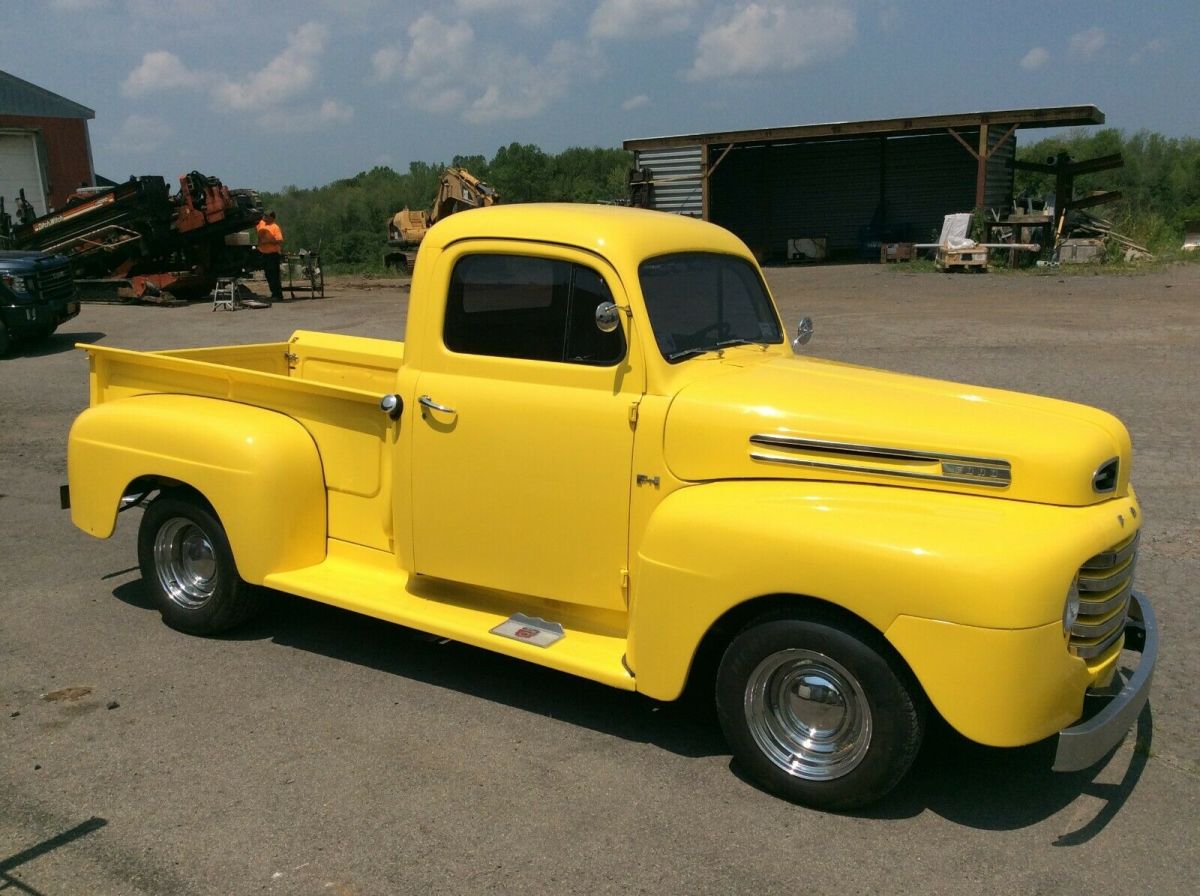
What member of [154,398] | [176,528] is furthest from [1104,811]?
[154,398]

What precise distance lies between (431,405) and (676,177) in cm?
2848

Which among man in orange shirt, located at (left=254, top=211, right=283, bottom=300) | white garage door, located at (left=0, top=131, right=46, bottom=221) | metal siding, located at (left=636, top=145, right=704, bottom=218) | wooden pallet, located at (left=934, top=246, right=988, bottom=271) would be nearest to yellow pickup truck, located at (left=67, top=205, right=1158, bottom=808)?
man in orange shirt, located at (left=254, top=211, right=283, bottom=300)

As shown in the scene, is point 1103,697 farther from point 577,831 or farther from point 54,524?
point 54,524

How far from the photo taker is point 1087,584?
3.50 m

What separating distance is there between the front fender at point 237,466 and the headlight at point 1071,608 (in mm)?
3377

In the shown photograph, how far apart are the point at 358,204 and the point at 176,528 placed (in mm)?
43243

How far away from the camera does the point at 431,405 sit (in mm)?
4605

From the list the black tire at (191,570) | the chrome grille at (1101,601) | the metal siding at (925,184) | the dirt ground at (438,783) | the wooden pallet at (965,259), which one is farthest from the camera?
the metal siding at (925,184)

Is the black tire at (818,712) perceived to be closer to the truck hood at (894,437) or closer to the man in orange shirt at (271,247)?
the truck hood at (894,437)

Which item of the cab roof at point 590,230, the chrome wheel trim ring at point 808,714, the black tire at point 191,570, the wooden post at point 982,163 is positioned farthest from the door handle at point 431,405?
the wooden post at point 982,163

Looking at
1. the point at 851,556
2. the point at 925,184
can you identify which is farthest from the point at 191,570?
the point at 925,184

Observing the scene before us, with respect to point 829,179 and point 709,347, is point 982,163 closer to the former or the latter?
point 829,179

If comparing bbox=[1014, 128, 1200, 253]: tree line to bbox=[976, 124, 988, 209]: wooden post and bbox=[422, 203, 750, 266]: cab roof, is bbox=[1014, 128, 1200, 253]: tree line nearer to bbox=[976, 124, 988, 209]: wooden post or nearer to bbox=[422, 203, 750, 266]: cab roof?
bbox=[976, 124, 988, 209]: wooden post

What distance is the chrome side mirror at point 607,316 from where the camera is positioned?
412 centimetres
